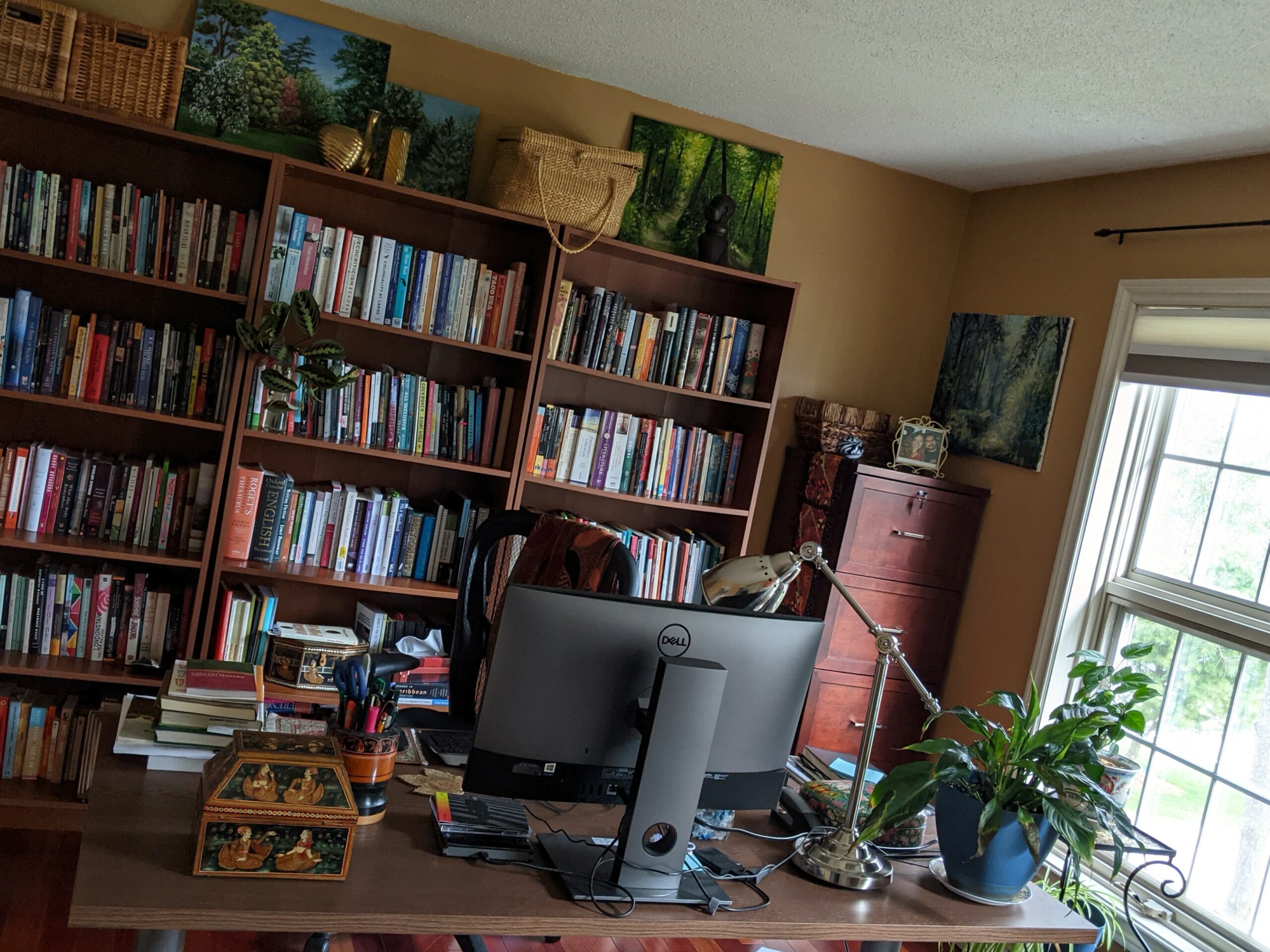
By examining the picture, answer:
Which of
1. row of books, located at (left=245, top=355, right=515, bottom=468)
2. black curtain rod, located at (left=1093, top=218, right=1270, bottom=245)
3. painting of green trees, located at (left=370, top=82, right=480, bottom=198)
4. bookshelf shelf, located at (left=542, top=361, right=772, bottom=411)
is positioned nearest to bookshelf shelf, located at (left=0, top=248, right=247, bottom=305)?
row of books, located at (left=245, top=355, right=515, bottom=468)

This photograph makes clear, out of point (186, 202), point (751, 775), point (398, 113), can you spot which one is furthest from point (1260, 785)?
point (186, 202)

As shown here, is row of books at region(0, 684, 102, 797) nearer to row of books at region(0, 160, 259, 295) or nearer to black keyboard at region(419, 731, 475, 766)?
row of books at region(0, 160, 259, 295)

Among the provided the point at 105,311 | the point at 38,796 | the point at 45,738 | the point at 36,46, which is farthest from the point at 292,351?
the point at 38,796

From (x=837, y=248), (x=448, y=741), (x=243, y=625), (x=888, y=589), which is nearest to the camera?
(x=448, y=741)

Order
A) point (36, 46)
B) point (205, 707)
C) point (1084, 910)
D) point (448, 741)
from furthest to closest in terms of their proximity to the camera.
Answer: point (36, 46) < point (1084, 910) < point (448, 741) < point (205, 707)

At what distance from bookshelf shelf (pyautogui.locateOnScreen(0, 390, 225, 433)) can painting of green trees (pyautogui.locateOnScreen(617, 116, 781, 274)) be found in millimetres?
1501

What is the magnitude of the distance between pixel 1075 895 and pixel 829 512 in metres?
1.43

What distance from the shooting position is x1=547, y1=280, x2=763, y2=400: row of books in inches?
137

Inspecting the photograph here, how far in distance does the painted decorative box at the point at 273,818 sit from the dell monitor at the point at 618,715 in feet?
0.73

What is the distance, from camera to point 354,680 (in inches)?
65.6

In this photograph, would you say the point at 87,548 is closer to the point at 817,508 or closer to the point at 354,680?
the point at 354,680

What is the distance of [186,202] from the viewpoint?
3117 mm

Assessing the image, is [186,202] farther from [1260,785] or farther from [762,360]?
[1260,785]

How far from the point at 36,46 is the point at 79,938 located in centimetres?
236
